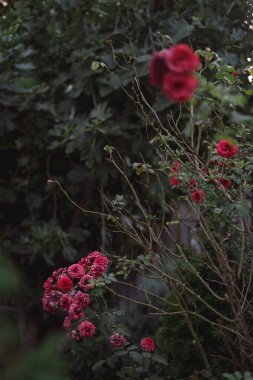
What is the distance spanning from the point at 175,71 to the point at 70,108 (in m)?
3.28

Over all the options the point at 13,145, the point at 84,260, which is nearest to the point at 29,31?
the point at 13,145

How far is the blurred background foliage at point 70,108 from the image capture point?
13.1 feet

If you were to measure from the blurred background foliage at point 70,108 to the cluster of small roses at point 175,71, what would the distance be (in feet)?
9.04

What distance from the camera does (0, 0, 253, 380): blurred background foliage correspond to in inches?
158

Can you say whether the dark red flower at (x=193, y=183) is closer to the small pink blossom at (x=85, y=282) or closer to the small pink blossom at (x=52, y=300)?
the small pink blossom at (x=85, y=282)

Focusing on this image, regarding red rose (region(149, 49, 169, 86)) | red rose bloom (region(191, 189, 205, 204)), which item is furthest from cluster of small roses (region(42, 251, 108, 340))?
red rose (region(149, 49, 169, 86))

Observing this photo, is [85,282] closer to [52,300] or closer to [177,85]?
[52,300]

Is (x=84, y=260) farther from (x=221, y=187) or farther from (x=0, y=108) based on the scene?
(x=0, y=108)

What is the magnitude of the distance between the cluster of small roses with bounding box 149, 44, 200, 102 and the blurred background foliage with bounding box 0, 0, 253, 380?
275 cm

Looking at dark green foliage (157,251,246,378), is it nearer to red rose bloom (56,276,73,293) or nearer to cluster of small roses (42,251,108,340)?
cluster of small roses (42,251,108,340)

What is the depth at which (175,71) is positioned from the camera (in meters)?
1.05

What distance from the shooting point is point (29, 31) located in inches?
174

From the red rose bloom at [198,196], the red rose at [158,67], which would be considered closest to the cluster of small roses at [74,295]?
the red rose bloom at [198,196]

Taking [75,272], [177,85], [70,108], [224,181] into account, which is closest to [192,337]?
[75,272]
